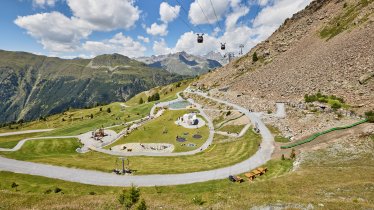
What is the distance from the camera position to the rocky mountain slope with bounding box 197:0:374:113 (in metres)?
88.8

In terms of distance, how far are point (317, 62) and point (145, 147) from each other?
7787 centimetres

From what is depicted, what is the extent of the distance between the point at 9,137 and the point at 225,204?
159 metres

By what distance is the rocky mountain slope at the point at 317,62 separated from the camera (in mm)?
88812

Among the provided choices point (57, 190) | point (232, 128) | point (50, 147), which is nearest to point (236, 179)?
point (57, 190)

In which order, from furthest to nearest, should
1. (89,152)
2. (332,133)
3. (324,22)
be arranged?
(324,22), (89,152), (332,133)

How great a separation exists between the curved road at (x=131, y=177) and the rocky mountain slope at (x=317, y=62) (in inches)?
1377

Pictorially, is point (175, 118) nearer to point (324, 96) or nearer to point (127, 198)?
point (324, 96)

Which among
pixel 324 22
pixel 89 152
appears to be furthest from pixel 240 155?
pixel 324 22

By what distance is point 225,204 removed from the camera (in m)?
28.7

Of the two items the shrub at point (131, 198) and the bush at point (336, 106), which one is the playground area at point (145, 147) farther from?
the shrub at point (131, 198)

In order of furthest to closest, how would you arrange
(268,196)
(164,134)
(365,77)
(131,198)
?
(164,134) → (365,77) → (268,196) → (131,198)

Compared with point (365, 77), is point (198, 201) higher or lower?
lower

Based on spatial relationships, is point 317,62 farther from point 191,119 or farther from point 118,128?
point 118,128

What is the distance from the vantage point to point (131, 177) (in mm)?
53312
